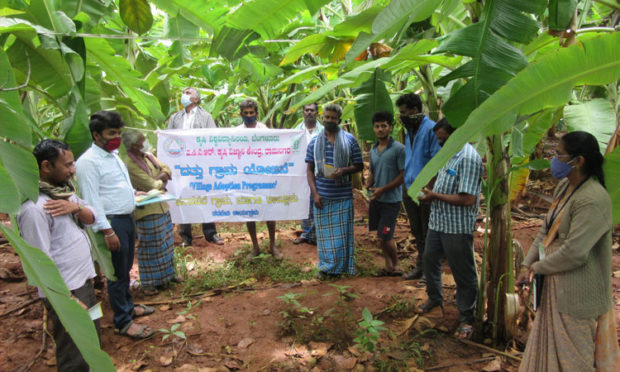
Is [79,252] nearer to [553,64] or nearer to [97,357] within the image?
[97,357]

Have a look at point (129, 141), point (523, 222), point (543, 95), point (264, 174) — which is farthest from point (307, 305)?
point (523, 222)

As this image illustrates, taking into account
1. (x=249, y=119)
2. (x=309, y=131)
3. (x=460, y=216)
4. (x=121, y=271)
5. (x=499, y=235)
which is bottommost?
(x=121, y=271)

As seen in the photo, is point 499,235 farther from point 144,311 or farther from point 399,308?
point 144,311

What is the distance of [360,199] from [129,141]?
443cm

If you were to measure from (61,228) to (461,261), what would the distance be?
8.30ft

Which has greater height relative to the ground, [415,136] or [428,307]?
[415,136]

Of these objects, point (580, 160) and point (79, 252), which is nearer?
point (580, 160)

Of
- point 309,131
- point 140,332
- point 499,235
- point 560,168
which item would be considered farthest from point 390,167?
point 140,332

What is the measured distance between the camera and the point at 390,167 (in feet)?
11.7

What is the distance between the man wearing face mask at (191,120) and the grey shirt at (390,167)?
2.39m

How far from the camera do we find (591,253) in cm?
188

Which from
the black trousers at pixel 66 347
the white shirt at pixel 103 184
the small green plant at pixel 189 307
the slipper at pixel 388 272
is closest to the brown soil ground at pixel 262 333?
the small green plant at pixel 189 307

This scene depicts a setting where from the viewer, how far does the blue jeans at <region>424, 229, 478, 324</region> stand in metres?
2.62

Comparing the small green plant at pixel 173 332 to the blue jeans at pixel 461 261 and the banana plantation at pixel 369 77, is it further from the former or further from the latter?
the blue jeans at pixel 461 261
